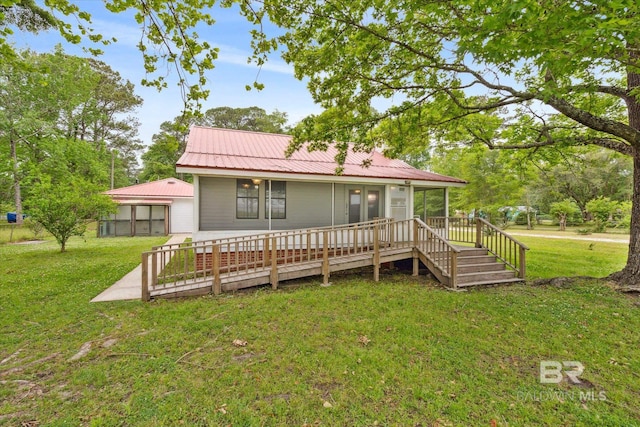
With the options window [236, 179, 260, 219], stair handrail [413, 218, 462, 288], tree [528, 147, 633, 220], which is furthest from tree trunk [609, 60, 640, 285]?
tree [528, 147, 633, 220]

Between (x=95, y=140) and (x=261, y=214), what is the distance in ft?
101

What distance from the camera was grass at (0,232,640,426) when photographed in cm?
270

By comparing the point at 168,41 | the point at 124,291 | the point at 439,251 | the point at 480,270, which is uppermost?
the point at 168,41

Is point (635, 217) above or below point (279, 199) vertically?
below

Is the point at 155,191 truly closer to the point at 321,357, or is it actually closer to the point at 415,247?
the point at 415,247

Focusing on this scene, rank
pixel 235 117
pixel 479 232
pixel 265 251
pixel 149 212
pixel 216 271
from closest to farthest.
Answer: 1. pixel 216 271
2. pixel 265 251
3. pixel 479 232
4. pixel 149 212
5. pixel 235 117

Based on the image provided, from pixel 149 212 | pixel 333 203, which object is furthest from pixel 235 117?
pixel 333 203

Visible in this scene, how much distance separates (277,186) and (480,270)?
6792 mm

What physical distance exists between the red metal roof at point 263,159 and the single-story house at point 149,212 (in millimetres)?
9607

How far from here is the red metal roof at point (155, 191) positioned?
18.8m

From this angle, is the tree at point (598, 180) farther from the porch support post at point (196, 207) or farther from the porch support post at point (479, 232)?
the porch support post at point (196, 207)

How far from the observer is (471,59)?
639 centimetres

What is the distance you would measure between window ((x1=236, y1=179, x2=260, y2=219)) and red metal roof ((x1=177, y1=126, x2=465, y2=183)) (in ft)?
2.65

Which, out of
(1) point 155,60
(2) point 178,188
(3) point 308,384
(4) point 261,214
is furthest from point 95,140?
(3) point 308,384
